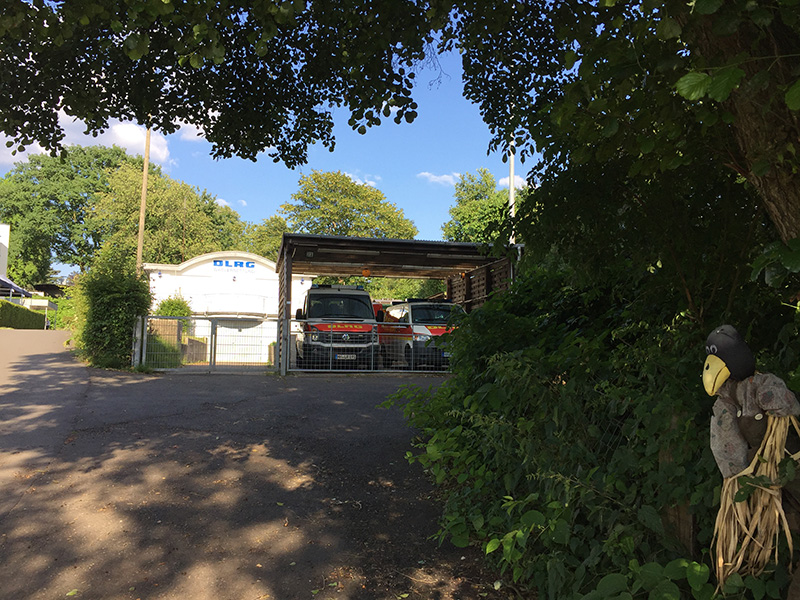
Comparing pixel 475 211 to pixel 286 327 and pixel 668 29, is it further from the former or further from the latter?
pixel 668 29

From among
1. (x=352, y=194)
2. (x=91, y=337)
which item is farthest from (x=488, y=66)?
(x=352, y=194)

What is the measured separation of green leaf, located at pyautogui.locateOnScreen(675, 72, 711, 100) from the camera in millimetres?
1613

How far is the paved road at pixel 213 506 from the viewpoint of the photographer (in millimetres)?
3500

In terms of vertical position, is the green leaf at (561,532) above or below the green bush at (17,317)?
below

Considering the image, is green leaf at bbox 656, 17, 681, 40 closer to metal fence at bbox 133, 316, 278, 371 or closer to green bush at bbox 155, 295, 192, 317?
metal fence at bbox 133, 316, 278, 371

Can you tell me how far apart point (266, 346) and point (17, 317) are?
105 ft

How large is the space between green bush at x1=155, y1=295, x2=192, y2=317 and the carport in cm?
700

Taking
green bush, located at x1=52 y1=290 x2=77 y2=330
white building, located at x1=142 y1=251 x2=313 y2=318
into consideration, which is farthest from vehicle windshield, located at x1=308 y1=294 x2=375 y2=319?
white building, located at x1=142 y1=251 x2=313 y2=318

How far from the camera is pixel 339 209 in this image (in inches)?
1695

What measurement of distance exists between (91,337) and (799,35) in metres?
14.8

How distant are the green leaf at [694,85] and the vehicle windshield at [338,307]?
561 inches

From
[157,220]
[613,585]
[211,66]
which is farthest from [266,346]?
[157,220]

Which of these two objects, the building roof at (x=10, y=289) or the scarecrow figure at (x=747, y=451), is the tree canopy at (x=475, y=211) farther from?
the building roof at (x=10, y=289)

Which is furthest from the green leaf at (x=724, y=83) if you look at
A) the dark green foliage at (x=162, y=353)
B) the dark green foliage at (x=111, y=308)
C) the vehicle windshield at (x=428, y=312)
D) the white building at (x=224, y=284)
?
the white building at (x=224, y=284)
